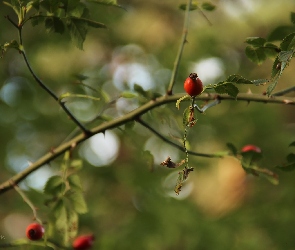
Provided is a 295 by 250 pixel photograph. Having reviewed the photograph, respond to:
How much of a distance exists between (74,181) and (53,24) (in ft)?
1.32

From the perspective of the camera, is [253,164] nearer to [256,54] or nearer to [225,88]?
[256,54]

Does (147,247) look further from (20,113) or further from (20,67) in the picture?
(20,67)

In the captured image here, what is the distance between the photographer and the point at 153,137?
4215 mm

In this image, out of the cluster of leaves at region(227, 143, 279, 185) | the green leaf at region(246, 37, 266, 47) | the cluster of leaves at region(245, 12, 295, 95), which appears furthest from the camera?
the cluster of leaves at region(227, 143, 279, 185)

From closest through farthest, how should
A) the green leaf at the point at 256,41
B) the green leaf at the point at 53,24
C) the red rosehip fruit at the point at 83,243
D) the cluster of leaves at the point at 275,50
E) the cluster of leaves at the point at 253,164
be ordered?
1. the cluster of leaves at the point at 275,50
2. the green leaf at the point at 256,41
3. the green leaf at the point at 53,24
4. the cluster of leaves at the point at 253,164
5. the red rosehip fruit at the point at 83,243

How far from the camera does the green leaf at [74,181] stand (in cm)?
138

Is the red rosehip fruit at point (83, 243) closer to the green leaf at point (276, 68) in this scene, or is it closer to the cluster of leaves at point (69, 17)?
the cluster of leaves at point (69, 17)

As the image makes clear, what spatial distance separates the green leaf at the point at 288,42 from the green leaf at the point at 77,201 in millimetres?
639

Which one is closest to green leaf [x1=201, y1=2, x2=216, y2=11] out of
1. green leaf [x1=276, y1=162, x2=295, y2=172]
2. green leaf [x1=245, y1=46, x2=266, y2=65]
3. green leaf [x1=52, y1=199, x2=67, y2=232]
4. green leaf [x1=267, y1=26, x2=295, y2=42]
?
green leaf [x1=267, y1=26, x2=295, y2=42]

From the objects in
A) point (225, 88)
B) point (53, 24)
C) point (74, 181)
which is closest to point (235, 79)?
point (225, 88)

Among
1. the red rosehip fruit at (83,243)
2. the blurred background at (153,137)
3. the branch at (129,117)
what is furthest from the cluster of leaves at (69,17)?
the blurred background at (153,137)

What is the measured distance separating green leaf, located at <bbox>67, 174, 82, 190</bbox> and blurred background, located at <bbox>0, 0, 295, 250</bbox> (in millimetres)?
840

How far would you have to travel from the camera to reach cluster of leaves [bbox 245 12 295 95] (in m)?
0.95

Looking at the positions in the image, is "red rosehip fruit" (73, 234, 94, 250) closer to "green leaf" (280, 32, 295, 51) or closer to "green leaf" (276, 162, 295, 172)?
"green leaf" (276, 162, 295, 172)
